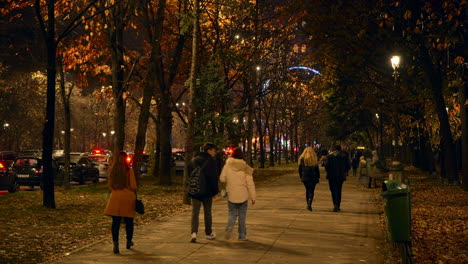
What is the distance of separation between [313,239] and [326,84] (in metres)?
26.1

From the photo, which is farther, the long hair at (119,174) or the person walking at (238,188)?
the person walking at (238,188)

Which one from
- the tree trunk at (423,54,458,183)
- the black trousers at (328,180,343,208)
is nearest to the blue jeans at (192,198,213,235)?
the black trousers at (328,180,343,208)

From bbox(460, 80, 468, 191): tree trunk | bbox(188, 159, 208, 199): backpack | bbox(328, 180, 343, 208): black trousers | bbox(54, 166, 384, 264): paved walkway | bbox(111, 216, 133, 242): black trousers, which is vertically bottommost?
bbox(54, 166, 384, 264): paved walkway

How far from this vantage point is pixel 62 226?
15.6m

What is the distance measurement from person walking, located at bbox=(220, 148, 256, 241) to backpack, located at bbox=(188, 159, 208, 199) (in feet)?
1.80

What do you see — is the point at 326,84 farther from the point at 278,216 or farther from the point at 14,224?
the point at 14,224

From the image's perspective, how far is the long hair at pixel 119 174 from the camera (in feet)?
36.6

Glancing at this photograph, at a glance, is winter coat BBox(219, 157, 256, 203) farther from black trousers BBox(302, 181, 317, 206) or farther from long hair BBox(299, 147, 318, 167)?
black trousers BBox(302, 181, 317, 206)

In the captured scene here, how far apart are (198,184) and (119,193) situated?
1.55 metres

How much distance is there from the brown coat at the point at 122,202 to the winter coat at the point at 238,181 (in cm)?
196

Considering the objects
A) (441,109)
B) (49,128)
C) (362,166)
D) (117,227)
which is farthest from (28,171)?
(117,227)

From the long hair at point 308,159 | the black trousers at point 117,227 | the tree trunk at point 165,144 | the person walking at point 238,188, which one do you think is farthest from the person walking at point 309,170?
the tree trunk at point 165,144

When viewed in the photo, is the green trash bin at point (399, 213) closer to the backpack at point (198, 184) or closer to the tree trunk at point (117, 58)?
the backpack at point (198, 184)

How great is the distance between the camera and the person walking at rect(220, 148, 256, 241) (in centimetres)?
1252
